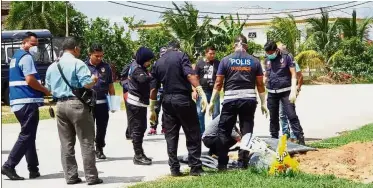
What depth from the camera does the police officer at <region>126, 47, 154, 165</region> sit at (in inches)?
354

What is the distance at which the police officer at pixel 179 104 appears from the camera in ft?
25.5

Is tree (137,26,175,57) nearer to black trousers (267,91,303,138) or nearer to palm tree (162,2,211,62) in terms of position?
palm tree (162,2,211,62)

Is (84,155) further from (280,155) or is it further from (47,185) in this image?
(280,155)

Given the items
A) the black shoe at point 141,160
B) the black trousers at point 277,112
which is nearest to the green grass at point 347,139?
the black trousers at point 277,112

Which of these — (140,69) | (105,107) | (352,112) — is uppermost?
(140,69)

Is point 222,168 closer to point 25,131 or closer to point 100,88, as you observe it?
point 25,131

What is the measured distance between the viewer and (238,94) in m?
8.05

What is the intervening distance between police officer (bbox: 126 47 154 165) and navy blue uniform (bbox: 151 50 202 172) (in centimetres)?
111

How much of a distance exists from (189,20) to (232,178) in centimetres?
3224

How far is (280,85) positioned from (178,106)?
9.92 feet

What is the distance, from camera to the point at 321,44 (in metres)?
40.1

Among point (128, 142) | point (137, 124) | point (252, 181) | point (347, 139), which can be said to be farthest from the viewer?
point (128, 142)

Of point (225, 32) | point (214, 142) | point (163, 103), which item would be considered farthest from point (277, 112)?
point (225, 32)

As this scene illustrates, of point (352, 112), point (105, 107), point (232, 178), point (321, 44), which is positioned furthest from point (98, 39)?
point (232, 178)
